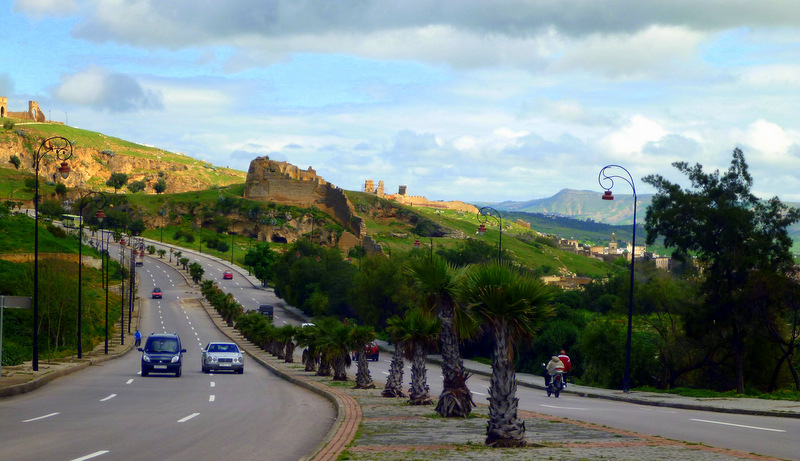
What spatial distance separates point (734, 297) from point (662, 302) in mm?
4750

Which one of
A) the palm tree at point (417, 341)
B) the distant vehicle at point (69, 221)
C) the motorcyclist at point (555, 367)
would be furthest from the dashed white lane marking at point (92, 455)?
the distant vehicle at point (69, 221)

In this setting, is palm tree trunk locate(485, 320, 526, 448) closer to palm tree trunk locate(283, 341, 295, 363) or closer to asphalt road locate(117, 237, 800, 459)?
asphalt road locate(117, 237, 800, 459)

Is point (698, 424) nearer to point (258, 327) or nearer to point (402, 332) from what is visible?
point (402, 332)

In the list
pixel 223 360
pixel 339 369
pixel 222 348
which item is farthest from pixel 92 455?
pixel 222 348

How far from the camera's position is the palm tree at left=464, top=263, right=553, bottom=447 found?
40.3ft

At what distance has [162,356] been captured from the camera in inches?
1235

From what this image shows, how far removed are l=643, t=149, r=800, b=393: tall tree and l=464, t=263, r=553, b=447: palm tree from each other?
68.5 ft

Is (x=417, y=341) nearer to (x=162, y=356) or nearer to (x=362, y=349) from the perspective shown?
(x=362, y=349)

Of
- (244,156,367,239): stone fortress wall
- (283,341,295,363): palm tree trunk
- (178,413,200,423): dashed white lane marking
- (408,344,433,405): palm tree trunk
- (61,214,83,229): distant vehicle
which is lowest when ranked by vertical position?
(283,341,295,363): palm tree trunk

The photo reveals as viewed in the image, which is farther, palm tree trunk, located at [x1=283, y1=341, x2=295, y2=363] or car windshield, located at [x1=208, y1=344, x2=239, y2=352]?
palm tree trunk, located at [x1=283, y1=341, x2=295, y2=363]

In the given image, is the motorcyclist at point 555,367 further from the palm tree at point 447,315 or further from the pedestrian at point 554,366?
the palm tree at point 447,315

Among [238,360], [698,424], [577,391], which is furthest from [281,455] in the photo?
[238,360]

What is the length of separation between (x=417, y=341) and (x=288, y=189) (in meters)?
166

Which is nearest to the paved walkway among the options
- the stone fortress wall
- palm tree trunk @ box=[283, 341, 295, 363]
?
palm tree trunk @ box=[283, 341, 295, 363]
